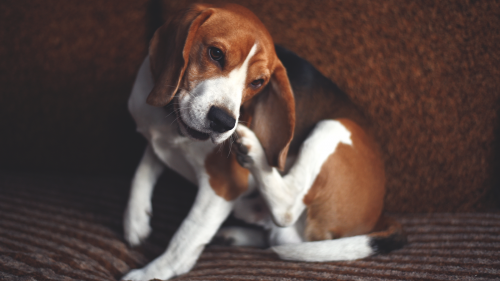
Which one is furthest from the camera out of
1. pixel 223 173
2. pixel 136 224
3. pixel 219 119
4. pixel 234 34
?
pixel 136 224

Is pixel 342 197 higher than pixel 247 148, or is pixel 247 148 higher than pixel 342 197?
pixel 247 148

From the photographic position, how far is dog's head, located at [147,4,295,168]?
1233 mm

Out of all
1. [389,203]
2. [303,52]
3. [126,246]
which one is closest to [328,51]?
[303,52]

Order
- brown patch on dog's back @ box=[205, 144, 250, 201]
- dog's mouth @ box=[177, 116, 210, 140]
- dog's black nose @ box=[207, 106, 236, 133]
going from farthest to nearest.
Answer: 1. brown patch on dog's back @ box=[205, 144, 250, 201]
2. dog's mouth @ box=[177, 116, 210, 140]
3. dog's black nose @ box=[207, 106, 236, 133]

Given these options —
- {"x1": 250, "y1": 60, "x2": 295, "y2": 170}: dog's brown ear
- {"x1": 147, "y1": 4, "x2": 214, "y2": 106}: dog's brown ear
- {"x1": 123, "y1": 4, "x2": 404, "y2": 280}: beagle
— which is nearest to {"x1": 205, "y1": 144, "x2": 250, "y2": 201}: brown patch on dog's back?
{"x1": 123, "y1": 4, "x2": 404, "y2": 280}: beagle

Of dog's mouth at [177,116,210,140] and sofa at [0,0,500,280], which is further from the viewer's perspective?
sofa at [0,0,500,280]

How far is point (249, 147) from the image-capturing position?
4.79ft

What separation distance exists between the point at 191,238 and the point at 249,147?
481 millimetres

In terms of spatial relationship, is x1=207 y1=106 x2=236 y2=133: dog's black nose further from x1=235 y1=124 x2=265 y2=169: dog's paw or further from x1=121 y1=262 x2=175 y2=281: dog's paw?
x1=121 y1=262 x2=175 y2=281: dog's paw

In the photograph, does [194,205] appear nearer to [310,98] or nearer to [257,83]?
[257,83]

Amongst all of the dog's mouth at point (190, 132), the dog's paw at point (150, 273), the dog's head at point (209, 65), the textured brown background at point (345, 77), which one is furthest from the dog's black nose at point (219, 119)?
the textured brown background at point (345, 77)

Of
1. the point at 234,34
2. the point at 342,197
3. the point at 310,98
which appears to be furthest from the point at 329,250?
the point at 234,34

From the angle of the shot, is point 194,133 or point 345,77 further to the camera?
point 345,77

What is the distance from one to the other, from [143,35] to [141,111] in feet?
2.87
